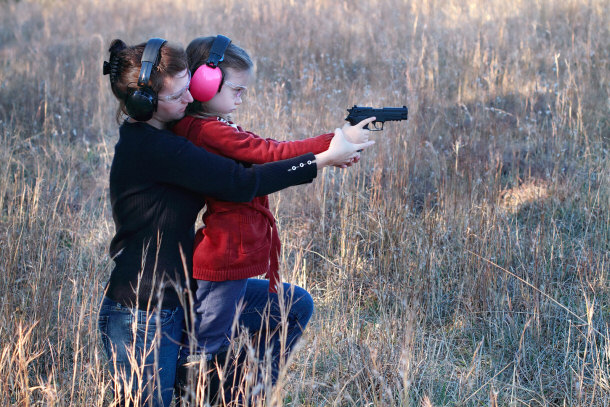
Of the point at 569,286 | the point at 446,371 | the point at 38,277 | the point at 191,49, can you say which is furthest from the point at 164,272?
the point at 569,286

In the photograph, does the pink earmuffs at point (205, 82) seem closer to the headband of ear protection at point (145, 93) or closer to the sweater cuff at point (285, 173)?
the headband of ear protection at point (145, 93)

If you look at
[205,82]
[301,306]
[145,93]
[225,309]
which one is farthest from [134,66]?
[301,306]

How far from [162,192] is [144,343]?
0.53 metres

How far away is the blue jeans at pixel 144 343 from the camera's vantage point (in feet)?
7.45

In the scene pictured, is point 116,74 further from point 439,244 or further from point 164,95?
point 439,244

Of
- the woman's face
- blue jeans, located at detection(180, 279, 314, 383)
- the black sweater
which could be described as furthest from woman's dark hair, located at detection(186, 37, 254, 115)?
blue jeans, located at detection(180, 279, 314, 383)

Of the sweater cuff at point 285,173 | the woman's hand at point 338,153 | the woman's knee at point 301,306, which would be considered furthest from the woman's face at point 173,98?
the woman's knee at point 301,306

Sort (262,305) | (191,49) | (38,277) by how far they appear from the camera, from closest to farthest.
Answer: (191,49) → (262,305) → (38,277)

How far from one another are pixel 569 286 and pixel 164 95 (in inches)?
104

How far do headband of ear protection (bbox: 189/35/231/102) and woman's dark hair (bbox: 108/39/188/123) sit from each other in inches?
3.2

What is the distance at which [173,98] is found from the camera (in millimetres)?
2270

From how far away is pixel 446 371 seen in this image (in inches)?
119

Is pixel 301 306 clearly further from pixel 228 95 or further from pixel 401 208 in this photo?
pixel 401 208

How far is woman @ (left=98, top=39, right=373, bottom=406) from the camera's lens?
2203mm
